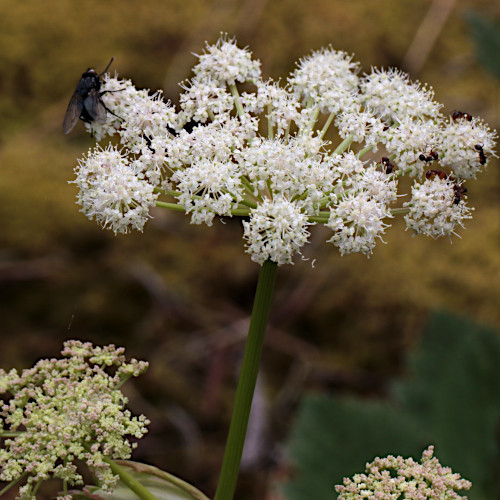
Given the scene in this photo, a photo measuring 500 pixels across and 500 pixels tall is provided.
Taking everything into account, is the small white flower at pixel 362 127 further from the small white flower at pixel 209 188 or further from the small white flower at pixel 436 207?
the small white flower at pixel 209 188

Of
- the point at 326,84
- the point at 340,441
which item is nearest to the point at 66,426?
the point at 326,84

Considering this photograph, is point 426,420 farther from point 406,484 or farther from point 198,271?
point 406,484

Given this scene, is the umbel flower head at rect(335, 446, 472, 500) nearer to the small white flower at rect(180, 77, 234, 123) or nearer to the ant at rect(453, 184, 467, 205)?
the ant at rect(453, 184, 467, 205)

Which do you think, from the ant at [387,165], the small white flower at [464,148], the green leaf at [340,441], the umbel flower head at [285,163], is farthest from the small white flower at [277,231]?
the green leaf at [340,441]

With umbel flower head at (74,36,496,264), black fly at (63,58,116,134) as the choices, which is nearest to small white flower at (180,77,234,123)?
umbel flower head at (74,36,496,264)

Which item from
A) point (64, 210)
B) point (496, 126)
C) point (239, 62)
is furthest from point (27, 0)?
point (239, 62)
